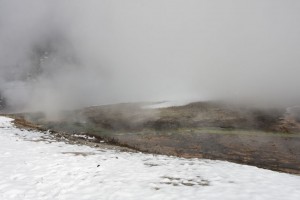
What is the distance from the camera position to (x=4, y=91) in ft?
379

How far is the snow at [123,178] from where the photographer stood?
1198cm

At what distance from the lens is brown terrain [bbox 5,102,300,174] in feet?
103

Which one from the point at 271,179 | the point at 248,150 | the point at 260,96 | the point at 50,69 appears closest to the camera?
the point at 271,179

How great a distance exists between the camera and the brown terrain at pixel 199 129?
103 feet

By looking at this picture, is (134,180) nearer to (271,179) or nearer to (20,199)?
(20,199)

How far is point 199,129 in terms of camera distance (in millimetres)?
39656

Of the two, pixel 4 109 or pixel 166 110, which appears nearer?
pixel 166 110

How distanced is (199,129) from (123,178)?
26543mm

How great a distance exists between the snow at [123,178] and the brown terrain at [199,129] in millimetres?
11474

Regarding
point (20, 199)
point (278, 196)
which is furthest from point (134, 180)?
point (278, 196)

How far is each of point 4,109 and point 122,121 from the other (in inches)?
2881

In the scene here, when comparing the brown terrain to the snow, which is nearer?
the snow

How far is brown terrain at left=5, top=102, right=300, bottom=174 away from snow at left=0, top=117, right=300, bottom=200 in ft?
37.6

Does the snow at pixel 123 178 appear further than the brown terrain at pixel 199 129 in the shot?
No
